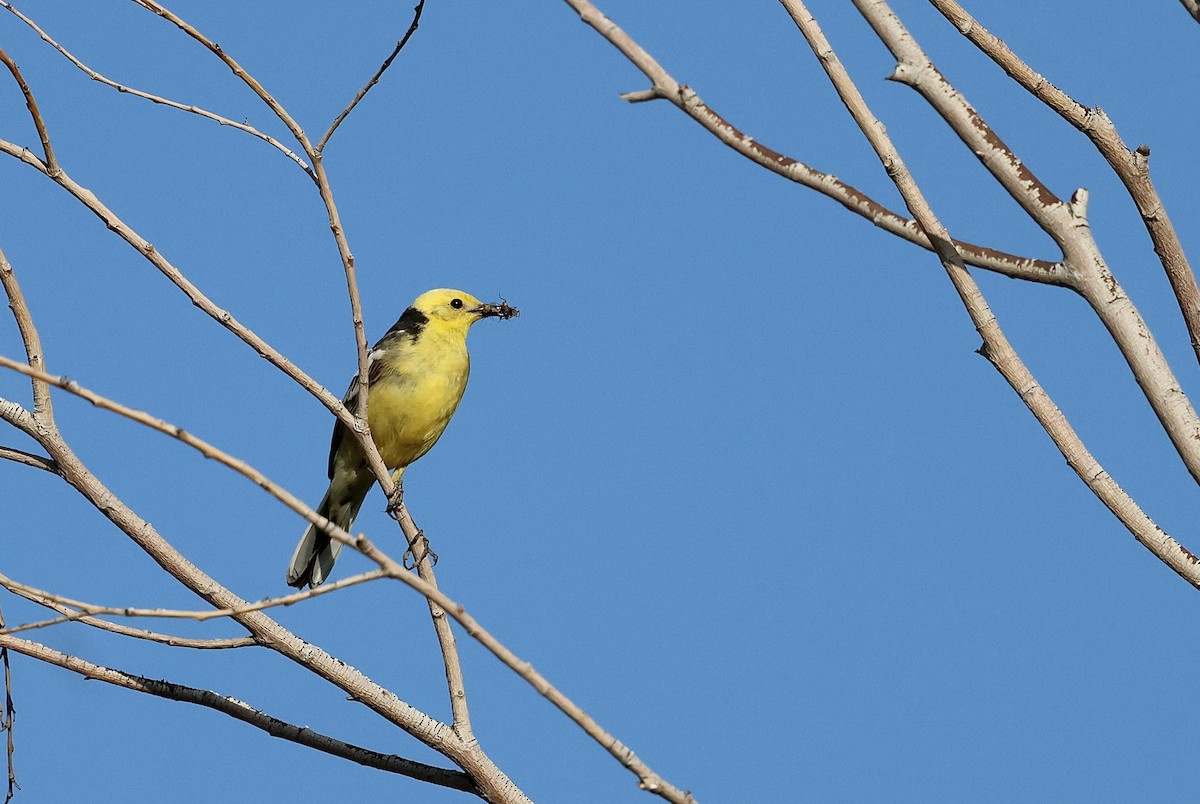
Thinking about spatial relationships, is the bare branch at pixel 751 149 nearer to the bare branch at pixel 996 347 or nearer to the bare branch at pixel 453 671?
the bare branch at pixel 996 347

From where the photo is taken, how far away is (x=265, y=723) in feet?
12.6

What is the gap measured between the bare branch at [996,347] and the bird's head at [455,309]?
6.00 m

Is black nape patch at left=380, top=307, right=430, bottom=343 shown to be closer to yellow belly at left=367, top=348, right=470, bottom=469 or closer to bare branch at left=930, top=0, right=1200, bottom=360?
yellow belly at left=367, top=348, right=470, bottom=469

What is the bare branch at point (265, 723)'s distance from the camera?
12.4ft

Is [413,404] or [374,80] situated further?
[413,404]

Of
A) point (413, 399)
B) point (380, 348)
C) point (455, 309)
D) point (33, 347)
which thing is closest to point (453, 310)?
point (455, 309)

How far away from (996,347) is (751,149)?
64 centimetres

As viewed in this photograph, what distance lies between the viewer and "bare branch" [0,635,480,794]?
3777mm

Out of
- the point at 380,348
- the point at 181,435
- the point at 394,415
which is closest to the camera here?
the point at 181,435

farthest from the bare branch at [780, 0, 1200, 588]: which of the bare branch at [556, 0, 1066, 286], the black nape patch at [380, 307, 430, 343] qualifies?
the black nape patch at [380, 307, 430, 343]

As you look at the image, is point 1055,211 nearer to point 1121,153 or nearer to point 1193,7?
point 1121,153

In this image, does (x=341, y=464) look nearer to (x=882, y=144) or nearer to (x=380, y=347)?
(x=380, y=347)

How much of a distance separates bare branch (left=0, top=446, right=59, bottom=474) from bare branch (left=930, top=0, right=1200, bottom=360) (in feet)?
9.25

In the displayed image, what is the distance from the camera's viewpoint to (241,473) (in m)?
2.27
